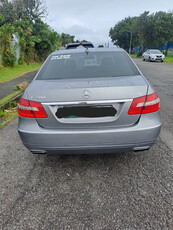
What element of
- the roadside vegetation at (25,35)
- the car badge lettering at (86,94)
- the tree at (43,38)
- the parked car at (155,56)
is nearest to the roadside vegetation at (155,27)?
the parked car at (155,56)

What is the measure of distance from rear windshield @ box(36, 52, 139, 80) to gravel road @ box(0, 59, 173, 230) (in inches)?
48.6

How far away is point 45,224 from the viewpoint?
1651 mm

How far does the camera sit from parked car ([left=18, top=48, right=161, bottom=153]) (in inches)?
74.0

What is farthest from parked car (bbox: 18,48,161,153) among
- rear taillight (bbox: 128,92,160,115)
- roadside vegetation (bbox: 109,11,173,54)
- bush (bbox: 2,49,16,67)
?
roadside vegetation (bbox: 109,11,173,54)

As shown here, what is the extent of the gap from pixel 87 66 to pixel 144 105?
1.12m

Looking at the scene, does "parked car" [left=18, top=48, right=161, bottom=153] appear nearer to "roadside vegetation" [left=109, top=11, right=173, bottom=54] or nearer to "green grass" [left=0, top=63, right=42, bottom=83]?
"green grass" [left=0, top=63, right=42, bottom=83]

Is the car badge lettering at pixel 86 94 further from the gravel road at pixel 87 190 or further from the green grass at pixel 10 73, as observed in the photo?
the green grass at pixel 10 73

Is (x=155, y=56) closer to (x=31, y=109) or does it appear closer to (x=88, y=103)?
(x=88, y=103)

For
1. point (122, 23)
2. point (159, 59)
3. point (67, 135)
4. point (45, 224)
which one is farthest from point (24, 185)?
point (122, 23)

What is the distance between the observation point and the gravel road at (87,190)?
5.49 feet

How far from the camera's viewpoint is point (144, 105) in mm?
1949

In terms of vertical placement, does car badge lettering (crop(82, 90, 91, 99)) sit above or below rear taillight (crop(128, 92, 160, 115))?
above

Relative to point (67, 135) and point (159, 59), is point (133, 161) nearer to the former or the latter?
point (67, 135)

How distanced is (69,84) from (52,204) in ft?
4.40
